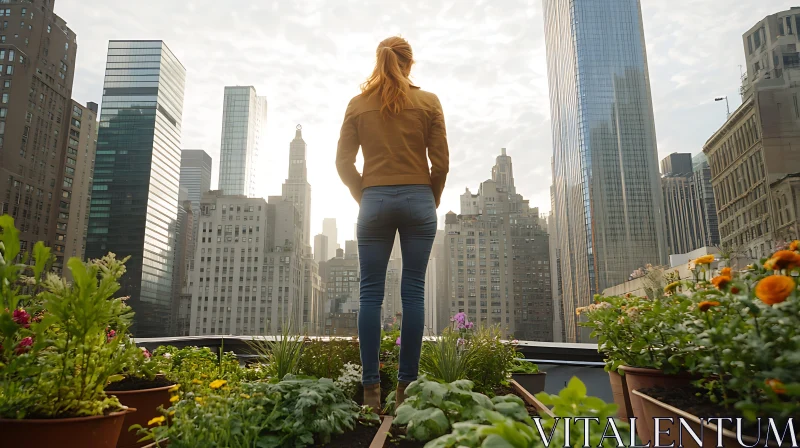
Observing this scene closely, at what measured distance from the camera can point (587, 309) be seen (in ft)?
6.24

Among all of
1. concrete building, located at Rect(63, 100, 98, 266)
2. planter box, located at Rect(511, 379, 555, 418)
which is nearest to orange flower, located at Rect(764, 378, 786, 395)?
planter box, located at Rect(511, 379, 555, 418)

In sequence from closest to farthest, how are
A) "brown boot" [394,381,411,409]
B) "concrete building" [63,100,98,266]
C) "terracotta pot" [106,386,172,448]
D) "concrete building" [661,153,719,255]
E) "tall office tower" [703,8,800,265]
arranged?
"terracotta pot" [106,386,172,448]
"brown boot" [394,381,411,409]
"tall office tower" [703,8,800,265]
"concrete building" [661,153,719,255]
"concrete building" [63,100,98,266]

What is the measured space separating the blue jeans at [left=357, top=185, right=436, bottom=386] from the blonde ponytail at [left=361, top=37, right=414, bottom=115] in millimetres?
366

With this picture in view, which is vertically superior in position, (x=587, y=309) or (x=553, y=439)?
(x=587, y=309)

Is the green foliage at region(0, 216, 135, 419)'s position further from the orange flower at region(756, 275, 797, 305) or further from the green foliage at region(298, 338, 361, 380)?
the orange flower at region(756, 275, 797, 305)

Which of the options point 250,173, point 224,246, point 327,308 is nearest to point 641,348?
point 224,246

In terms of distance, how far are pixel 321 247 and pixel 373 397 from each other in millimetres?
100225

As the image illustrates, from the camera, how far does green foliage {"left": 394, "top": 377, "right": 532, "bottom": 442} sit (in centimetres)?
101

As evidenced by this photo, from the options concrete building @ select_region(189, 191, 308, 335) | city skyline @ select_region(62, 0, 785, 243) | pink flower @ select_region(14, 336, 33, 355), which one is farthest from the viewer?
concrete building @ select_region(189, 191, 308, 335)

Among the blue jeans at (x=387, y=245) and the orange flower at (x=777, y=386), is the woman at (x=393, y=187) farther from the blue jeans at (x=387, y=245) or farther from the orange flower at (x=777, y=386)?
the orange flower at (x=777, y=386)

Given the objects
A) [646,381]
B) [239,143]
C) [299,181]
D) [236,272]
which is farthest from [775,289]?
Result: [239,143]

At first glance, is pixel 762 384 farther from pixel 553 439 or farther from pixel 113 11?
pixel 113 11

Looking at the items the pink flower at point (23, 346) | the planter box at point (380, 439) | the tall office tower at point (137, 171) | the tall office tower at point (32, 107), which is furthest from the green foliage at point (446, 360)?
the tall office tower at point (137, 171)

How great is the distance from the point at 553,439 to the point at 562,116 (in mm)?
69940
